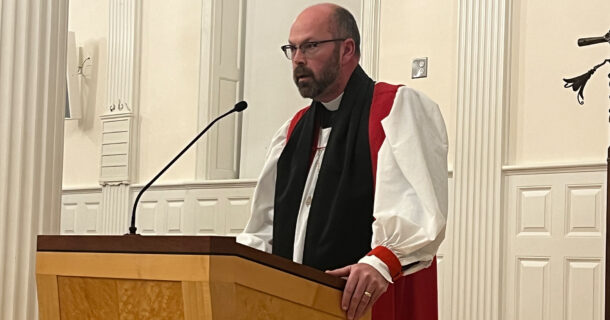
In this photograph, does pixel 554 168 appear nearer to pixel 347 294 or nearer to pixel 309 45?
pixel 309 45

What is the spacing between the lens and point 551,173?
6578 mm

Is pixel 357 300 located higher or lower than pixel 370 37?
lower

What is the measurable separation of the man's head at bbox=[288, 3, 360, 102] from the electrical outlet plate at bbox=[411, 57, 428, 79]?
445cm

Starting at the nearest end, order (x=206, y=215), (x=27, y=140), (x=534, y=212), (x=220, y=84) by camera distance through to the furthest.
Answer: (x=27, y=140)
(x=534, y=212)
(x=206, y=215)
(x=220, y=84)

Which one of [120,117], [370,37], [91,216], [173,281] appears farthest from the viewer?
[91,216]

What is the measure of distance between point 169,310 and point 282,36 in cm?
745

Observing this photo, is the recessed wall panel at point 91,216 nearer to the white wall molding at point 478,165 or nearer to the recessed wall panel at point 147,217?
the recessed wall panel at point 147,217

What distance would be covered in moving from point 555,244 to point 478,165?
81 centimetres

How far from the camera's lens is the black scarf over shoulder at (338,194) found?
2969 millimetres

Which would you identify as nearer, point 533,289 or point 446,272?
point 533,289

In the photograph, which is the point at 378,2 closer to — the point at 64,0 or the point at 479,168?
the point at 479,168

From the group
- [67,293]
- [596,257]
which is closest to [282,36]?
[596,257]

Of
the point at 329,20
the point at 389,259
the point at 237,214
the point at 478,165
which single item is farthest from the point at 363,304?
the point at 237,214

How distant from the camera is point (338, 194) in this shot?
298 centimetres
